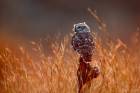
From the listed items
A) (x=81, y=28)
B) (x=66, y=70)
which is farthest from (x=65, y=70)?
(x=81, y=28)

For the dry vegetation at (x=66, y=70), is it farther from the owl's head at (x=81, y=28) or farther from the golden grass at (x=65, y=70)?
the owl's head at (x=81, y=28)

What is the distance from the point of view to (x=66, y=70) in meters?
2.22

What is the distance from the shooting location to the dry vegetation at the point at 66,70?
2.16 m

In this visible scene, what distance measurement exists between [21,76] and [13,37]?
49cm

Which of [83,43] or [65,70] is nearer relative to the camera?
[83,43]

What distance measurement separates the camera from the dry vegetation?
2162 mm

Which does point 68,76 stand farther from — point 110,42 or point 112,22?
point 112,22

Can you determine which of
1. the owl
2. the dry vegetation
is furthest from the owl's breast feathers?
the dry vegetation

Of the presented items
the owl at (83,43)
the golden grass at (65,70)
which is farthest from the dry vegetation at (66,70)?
the owl at (83,43)

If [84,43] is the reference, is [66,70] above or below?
below

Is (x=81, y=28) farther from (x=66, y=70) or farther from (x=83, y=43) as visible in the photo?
(x=66, y=70)

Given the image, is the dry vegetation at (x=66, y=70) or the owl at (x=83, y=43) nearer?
the owl at (x=83, y=43)

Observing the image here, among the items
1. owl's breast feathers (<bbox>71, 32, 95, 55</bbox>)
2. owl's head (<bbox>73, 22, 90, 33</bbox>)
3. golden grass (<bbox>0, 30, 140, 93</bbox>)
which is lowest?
golden grass (<bbox>0, 30, 140, 93</bbox>)

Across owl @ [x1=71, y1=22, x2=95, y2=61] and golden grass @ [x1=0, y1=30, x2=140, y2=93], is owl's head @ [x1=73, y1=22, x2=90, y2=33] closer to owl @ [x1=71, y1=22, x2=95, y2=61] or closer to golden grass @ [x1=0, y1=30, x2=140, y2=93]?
owl @ [x1=71, y1=22, x2=95, y2=61]
